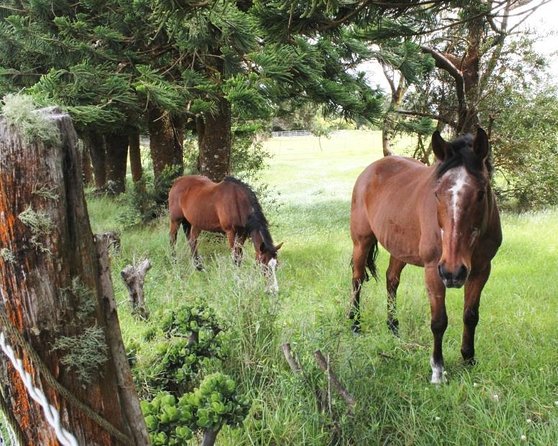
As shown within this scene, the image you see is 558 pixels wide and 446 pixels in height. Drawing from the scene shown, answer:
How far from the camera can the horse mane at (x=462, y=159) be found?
2957mm

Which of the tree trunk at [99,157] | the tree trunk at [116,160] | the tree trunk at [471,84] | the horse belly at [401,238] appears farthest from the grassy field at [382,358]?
the tree trunk at [99,157]

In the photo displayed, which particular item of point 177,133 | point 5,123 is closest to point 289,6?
point 5,123

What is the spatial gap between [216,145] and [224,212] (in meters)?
1.66

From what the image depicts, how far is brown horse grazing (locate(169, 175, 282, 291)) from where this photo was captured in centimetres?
596

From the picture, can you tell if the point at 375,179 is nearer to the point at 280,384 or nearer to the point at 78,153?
the point at 280,384

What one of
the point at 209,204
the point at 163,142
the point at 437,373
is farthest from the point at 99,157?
the point at 437,373

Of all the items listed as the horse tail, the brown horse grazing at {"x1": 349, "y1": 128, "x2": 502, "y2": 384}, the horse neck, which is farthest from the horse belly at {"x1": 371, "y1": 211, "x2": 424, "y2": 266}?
the horse tail

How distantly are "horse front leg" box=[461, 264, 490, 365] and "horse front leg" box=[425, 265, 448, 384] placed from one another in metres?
0.22

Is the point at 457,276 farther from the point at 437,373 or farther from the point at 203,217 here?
the point at 203,217

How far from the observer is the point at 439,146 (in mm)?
3115

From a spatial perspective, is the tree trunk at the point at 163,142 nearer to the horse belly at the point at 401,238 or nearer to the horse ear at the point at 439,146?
the horse belly at the point at 401,238

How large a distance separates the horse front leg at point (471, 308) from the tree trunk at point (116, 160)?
1175 cm

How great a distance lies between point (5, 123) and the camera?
1.28 m

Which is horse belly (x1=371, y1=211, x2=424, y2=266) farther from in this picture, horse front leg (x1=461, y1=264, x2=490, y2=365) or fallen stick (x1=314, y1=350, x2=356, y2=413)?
fallen stick (x1=314, y1=350, x2=356, y2=413)
